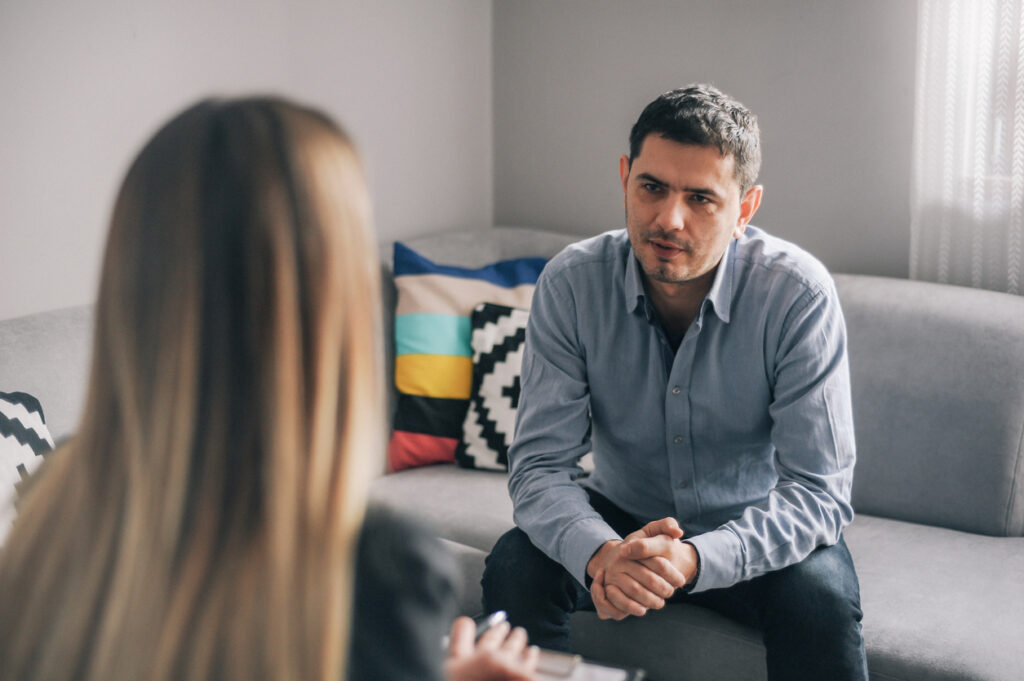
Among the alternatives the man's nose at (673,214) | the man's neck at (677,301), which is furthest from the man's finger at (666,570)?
the man's nose at (673,214)

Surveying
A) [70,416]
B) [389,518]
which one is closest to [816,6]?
[70,416]

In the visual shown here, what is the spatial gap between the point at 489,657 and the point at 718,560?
625 mm

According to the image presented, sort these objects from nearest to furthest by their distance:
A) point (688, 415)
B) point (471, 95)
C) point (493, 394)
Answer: point (688, 415) → point (493, 394) → point (471, 95)

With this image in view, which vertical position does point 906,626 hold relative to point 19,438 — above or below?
below

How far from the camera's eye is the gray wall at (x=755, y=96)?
2324mm

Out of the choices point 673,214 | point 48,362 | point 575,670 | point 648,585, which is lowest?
point 648,585

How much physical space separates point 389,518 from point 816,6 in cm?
205

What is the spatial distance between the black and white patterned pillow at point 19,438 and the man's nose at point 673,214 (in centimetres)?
102

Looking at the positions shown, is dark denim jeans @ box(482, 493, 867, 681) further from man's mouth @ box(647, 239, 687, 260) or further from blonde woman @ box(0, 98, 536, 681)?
blonde woman @ box(0, 98, 536, 681)

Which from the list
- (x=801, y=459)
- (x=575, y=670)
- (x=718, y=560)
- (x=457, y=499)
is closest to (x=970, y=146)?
(x=801, y=459)

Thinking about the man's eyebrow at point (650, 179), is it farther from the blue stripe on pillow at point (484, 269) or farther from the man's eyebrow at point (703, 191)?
the blue stripe on pillow at point (484, 269)

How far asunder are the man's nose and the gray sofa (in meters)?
0.62

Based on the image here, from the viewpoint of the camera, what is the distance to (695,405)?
5.41ft

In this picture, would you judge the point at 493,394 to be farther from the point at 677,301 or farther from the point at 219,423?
the point at 219,423
